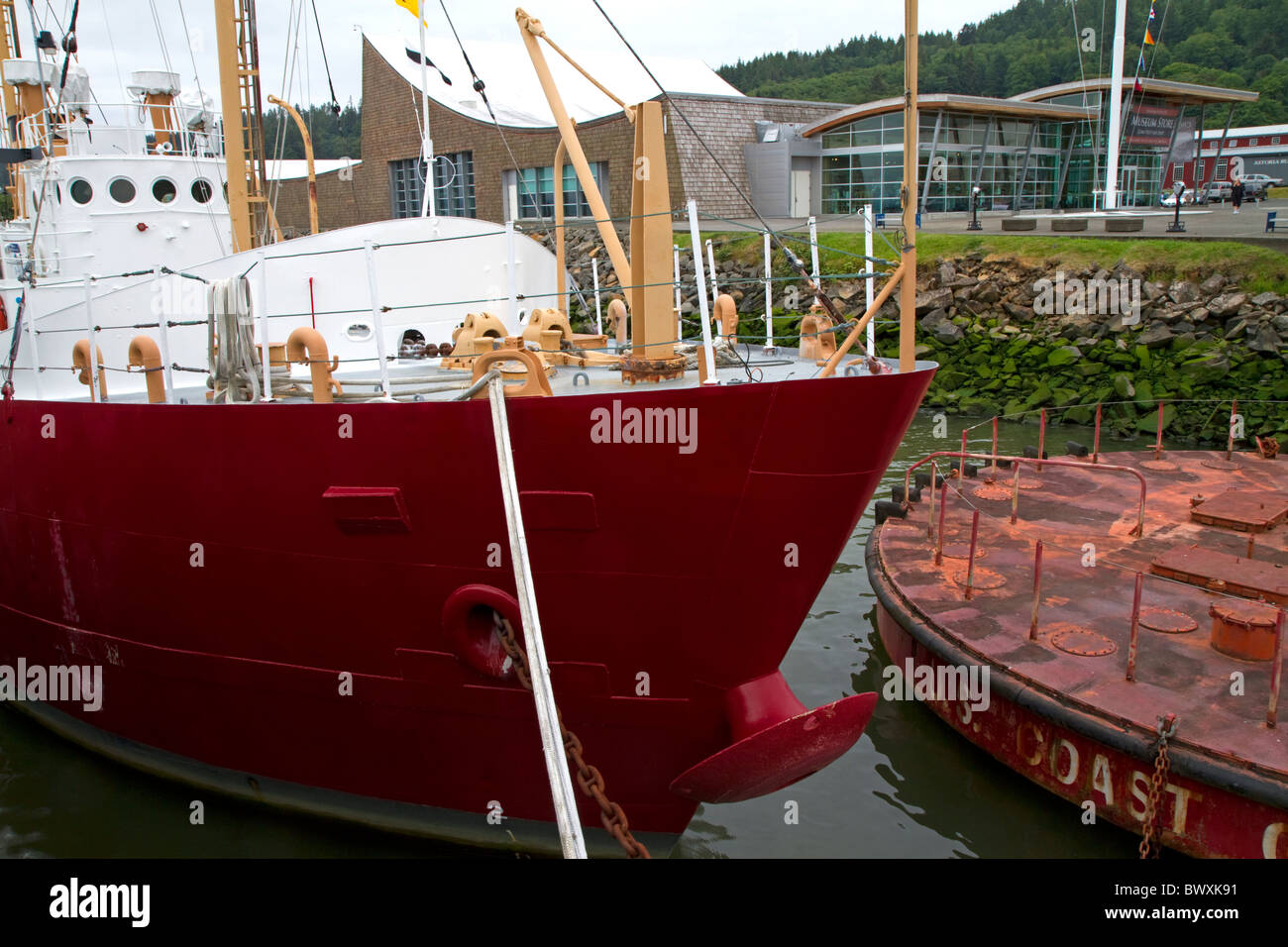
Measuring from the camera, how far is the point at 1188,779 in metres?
6.55

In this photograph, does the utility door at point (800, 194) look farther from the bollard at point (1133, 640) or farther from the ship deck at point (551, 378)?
the bollard at point (1133, 640)

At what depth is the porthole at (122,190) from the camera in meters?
12.1

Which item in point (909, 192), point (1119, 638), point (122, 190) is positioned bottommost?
point (1119, 638)

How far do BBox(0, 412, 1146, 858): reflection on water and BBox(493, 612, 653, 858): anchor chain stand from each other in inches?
86.7

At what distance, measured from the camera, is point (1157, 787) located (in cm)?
Answer: 655

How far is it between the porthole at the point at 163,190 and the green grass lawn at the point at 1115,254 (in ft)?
36.0

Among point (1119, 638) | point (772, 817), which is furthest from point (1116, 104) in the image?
point (772, 817)

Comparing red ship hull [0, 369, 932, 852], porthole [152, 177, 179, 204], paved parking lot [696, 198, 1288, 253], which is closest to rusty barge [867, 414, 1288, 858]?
red ship hull [0, 369, 932, 852]

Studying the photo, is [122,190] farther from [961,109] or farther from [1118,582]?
[961,109]

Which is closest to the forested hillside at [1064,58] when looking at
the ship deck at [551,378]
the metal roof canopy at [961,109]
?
the metal roof canopy at [961,109]

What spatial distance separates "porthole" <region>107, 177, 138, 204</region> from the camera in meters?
12.1

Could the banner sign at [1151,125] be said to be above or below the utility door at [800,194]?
above

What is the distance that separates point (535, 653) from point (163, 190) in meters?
10.3

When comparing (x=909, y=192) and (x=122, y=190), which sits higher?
(x=122, y=190)
